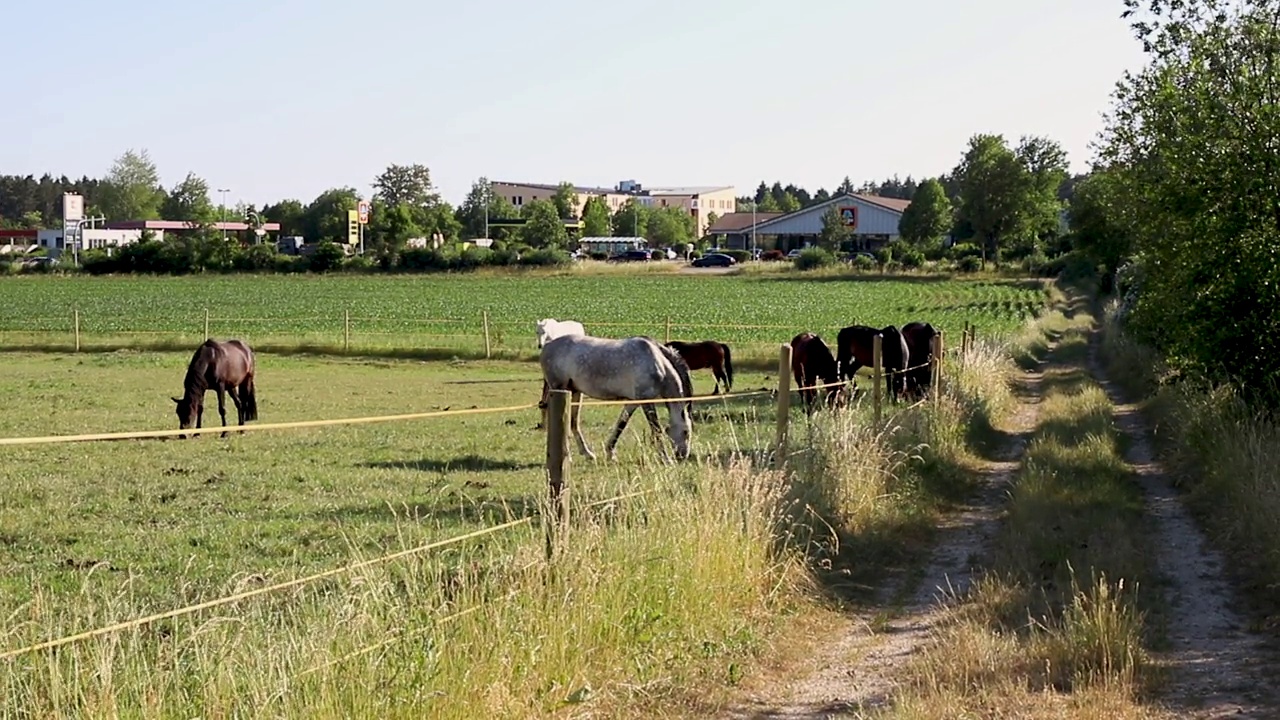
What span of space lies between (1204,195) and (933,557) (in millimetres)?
6471

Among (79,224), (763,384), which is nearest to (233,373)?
(763,384)

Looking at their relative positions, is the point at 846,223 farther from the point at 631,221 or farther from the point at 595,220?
the point at 631,221

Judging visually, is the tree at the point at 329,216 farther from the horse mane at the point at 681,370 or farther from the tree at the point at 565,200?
the horse mane at the point at 681,370

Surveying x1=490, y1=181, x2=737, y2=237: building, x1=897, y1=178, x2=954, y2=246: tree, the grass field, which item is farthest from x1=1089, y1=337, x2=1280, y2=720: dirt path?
x1=490, y1=181, x2=737, y2=237: building

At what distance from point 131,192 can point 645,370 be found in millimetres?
159660

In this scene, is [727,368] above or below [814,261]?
below

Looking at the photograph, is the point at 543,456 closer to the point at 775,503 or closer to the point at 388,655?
the point at 775,503

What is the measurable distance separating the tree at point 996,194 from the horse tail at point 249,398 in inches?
3022

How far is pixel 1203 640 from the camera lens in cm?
777

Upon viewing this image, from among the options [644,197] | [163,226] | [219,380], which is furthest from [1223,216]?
[644,197]

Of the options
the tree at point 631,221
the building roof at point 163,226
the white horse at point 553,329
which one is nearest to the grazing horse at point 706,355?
the white horse at point 553,329

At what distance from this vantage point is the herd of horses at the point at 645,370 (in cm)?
1527

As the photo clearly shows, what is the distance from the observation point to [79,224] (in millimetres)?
119188

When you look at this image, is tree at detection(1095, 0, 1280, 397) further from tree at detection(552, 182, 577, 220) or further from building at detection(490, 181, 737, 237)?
building at detection(490, 181, 737, 237)
